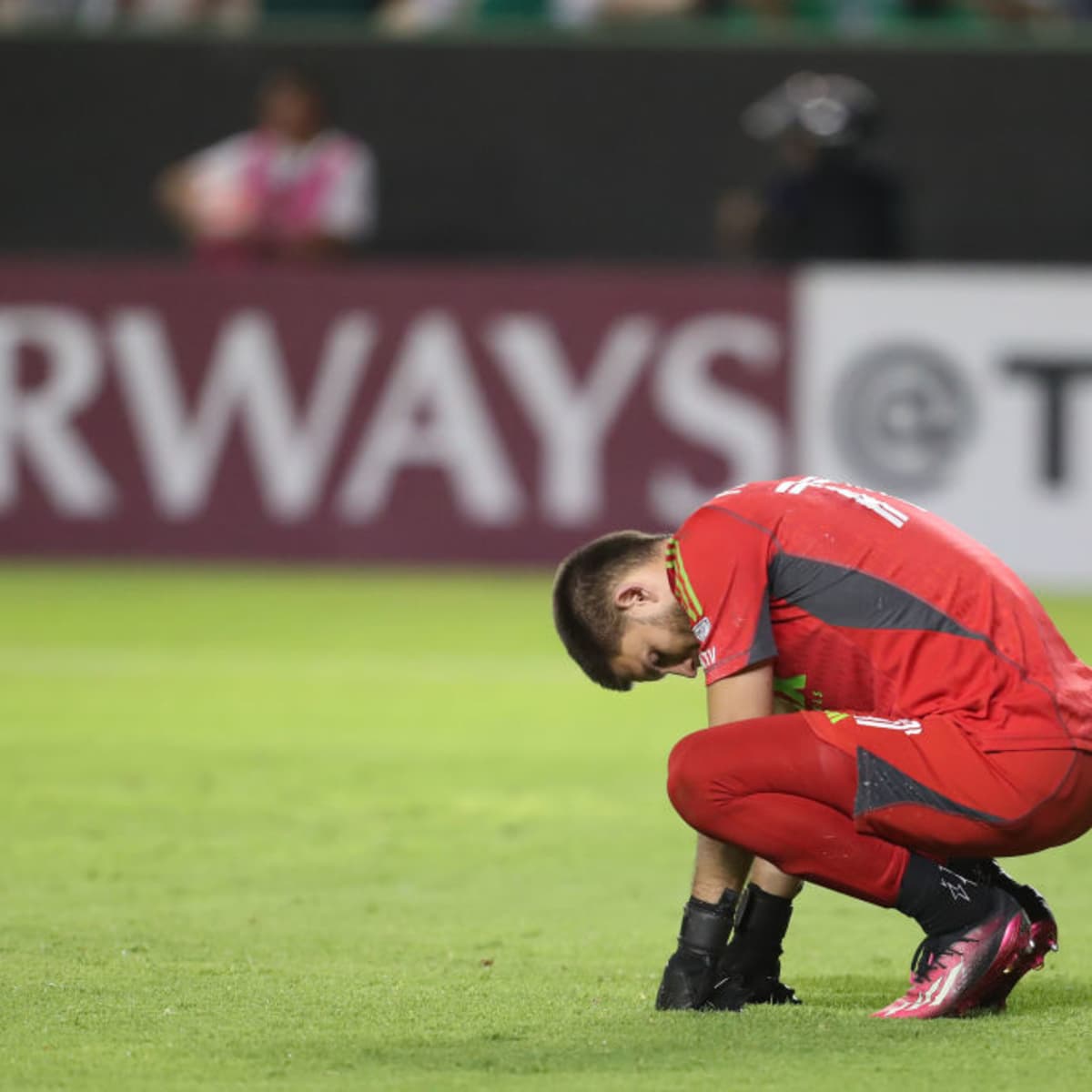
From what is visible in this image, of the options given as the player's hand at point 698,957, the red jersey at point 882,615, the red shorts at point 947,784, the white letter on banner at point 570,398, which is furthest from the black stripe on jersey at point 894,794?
the white letter on banner at point 570,398

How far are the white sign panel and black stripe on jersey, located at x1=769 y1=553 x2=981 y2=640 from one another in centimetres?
817

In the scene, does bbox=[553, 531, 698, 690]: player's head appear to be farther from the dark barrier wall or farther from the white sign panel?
the dark barrier wall

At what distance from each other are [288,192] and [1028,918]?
32.2ft

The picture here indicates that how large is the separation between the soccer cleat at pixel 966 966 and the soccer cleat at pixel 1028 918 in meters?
0.01

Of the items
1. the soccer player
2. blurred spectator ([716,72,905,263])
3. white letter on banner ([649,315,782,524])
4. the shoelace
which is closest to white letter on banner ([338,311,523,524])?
white letter on banner ([649,315,782,524])

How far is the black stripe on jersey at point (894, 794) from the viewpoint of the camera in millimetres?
4871

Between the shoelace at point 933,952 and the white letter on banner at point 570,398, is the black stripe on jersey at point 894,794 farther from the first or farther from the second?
the white letter on banner at point 570,398

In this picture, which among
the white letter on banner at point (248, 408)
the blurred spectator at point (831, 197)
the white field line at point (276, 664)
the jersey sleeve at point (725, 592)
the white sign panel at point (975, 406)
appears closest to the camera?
the jersey sleeve at point (725, 592)

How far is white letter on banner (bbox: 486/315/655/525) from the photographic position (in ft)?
44.1

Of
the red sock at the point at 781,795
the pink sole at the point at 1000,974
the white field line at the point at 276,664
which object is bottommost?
the white field line at the point at 276,664

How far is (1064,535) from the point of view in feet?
43.1

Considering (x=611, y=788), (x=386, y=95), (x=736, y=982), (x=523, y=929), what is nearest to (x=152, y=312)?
(x=386, y=95)

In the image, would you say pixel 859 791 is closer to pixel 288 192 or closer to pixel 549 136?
pixel 288 192

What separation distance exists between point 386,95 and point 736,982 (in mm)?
10506
